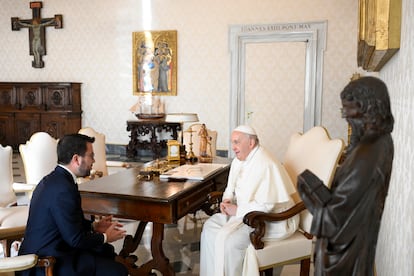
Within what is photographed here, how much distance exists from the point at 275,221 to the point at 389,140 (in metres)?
1.98

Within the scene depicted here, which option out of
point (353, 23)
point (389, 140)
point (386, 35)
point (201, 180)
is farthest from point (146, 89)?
point (389, 140)

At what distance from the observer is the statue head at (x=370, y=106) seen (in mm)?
1171

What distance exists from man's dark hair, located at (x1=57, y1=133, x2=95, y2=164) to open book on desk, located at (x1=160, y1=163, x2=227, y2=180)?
1.13 metres

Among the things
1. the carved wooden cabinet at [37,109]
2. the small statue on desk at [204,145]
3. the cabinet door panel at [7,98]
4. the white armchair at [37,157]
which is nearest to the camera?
the white armchair at [37,157]

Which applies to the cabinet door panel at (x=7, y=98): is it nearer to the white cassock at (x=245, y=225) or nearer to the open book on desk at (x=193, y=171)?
the open book on desk at (x=193, y=171)

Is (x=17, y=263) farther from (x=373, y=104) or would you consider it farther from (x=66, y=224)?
(x=373, y=104)

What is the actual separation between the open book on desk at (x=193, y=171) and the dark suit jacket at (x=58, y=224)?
122cm

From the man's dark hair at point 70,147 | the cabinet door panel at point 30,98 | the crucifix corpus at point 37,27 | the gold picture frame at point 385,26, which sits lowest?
the man's dark hair at point 70,147

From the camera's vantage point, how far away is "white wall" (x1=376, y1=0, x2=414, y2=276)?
171 centimetres

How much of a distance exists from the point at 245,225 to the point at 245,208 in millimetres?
128

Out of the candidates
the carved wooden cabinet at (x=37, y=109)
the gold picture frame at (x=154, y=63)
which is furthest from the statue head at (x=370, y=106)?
the carved wooden cabinet at (x=37, y=109)

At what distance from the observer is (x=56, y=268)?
261 cm

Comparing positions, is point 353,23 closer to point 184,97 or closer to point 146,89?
point 184,97

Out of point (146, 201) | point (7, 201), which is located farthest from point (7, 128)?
point (146, 201)
